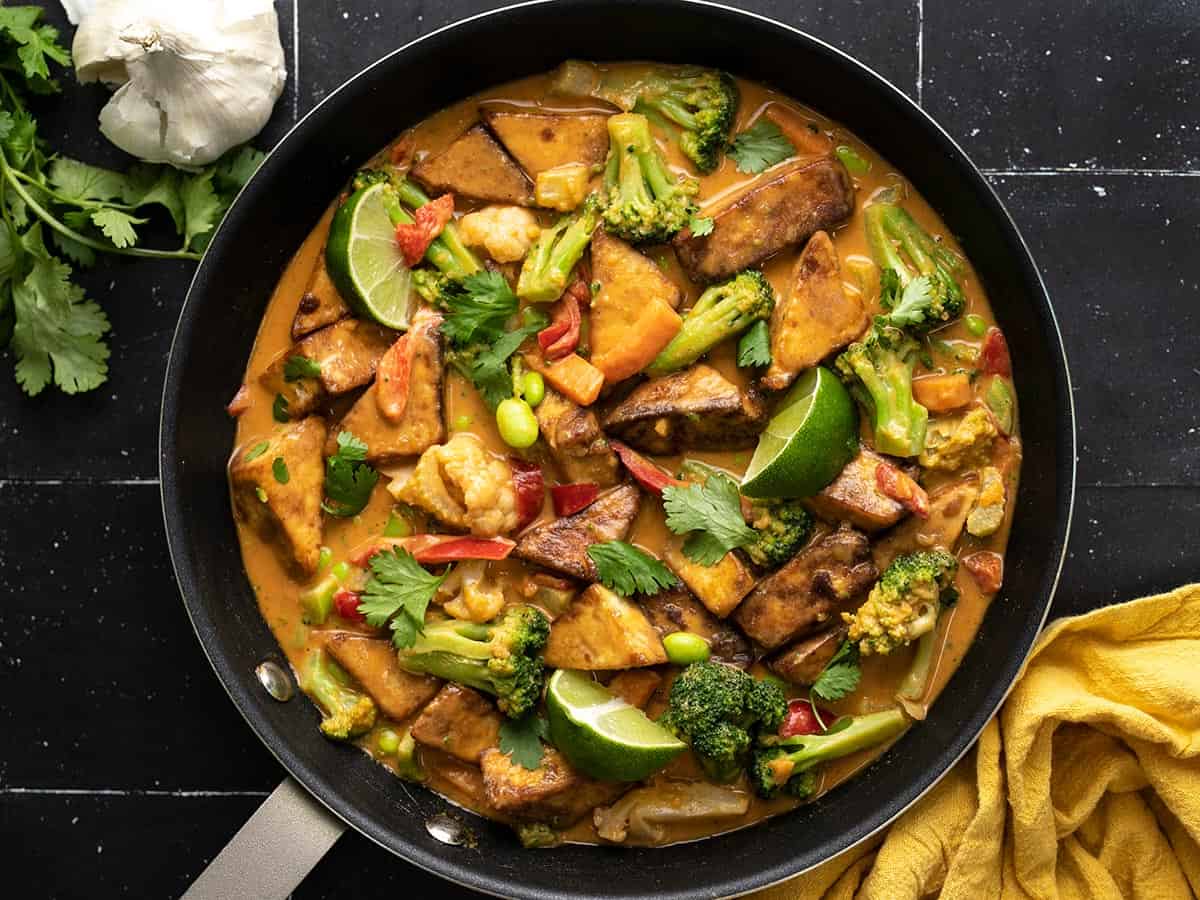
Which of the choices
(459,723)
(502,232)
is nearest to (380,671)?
(459,723)

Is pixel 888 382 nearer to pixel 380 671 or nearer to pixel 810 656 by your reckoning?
pixel 810 656

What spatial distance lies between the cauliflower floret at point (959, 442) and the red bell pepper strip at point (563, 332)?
106cm

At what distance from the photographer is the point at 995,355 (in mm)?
3365

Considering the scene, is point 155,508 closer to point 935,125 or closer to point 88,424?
point 88,424

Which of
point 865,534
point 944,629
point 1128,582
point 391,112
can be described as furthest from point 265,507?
point 1128,582

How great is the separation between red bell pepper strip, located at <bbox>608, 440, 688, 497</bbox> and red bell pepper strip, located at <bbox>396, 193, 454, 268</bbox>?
0.80m

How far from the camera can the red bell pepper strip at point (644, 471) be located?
3.33m

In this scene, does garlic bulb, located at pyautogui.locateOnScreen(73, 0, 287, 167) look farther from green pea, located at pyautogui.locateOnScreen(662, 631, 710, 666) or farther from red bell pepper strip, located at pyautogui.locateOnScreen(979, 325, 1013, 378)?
red bell pepper strip, located at pyautogui.locateOnScreen(979, 325, 1013, 378)

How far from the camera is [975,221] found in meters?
3.28

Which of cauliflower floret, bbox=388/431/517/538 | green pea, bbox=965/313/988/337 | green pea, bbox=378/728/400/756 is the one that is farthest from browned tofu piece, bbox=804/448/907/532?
green pea, bbox=378/728/400/756

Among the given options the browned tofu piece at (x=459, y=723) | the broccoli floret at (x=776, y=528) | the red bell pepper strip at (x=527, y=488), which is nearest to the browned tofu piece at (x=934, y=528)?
the broccoli floret at (x=776, y=528)

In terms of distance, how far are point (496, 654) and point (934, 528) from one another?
1310 mm

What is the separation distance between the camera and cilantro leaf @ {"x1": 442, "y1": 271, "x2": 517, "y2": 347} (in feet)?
10.8

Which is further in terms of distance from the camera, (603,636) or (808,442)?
(603,636)
